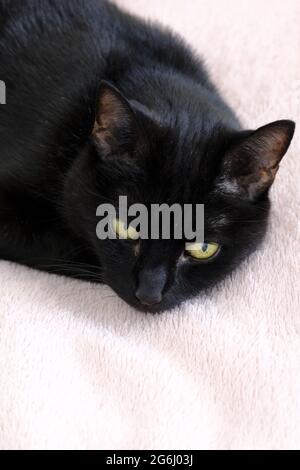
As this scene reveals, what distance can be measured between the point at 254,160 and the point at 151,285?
27cm

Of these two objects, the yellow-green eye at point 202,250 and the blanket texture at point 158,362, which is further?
the yellow-green eye at point 202,250

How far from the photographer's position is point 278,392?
3.24 feet

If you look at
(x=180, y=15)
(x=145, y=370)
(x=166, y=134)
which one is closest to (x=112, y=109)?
(x=166, y=134)

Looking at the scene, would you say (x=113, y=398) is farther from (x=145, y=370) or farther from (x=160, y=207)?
(x=160, y=207)

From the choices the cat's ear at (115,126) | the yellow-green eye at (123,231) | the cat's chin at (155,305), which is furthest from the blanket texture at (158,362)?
the cat's ear at (115,126)

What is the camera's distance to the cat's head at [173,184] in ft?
3.34

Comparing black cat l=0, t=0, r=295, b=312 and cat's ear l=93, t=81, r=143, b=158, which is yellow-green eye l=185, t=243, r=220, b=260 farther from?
cat's ear l=93, t=81, r=143, b=158

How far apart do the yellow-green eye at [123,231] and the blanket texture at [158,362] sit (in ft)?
0.48

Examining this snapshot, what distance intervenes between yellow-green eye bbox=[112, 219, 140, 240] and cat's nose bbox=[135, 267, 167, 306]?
0.06 meters

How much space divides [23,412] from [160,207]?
0.39 metres

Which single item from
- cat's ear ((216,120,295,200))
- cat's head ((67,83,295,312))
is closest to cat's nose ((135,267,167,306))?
cat's head ((67,83,295,312))

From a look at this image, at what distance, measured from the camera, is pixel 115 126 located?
1041 mm

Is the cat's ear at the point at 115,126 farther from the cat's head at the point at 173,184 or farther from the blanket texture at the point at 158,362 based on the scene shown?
the blanket texture at the point at 158,362

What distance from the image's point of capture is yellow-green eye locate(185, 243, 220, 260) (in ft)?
3.40
